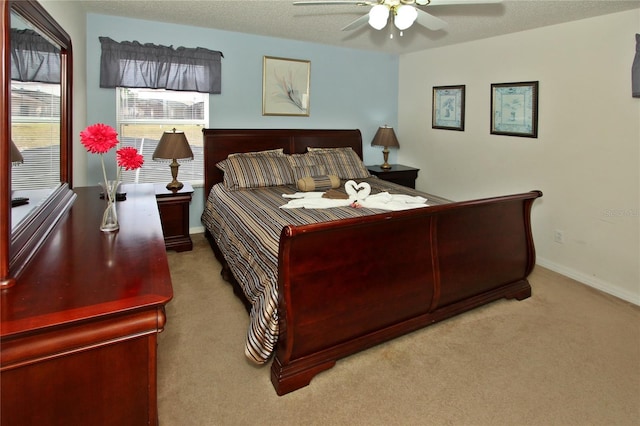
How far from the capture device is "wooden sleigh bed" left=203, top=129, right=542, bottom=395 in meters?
1.94

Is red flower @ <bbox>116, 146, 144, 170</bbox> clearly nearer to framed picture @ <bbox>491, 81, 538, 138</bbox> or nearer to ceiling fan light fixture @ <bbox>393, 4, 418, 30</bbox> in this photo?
ceiling fan light fixture @ <bbox>393, 4, 418, 30</bbox>

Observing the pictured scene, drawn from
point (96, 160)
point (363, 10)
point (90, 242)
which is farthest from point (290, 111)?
point (90, 242)

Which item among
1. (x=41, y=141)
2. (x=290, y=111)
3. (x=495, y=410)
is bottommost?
(x=495, y=410)

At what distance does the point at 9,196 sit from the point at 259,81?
348 cm

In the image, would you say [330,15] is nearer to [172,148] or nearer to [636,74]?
[172,148]

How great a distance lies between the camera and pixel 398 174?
16.1ft

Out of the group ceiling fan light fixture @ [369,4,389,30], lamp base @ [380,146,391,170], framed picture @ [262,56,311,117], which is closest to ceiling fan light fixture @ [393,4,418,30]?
ceiling fan light fixture @ [369,4,389,30]

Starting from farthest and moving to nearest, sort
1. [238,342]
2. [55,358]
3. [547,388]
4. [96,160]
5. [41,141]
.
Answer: [96,160]
[238,342]
[547,388]
[41,141]
[55,358]

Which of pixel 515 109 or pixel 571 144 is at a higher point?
pixel 515 109

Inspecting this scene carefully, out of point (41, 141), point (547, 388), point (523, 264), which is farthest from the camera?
point (523, 264)

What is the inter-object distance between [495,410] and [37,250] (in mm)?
2056

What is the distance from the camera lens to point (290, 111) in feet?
15.1

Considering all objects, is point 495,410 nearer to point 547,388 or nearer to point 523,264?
point 547,388

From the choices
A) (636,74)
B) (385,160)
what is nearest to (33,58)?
(636,74)
